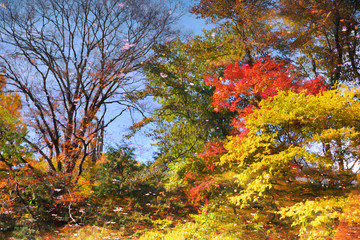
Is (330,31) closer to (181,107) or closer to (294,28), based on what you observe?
(294,28)

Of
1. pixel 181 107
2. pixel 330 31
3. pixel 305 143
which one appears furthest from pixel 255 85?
pixel 330 31

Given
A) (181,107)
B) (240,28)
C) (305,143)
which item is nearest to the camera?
(305,143)

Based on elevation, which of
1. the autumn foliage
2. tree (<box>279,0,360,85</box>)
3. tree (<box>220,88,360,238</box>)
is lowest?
tree (<box>220,88,360,238</box>)

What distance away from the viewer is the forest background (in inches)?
221

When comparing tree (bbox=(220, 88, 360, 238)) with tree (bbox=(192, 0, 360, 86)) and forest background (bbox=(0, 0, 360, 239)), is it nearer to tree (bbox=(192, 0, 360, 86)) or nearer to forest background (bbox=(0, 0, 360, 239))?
forest background (bbox=(0, 0, 360, 239))

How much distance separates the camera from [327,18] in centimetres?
818

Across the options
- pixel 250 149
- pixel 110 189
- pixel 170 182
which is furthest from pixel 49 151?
pixel 250 149

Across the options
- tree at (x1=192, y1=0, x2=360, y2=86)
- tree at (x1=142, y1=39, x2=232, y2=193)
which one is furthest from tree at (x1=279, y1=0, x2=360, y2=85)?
tree at (x1=142, y1=39, x2=232, y2=193)

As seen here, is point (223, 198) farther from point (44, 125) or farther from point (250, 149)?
point (44, 125)

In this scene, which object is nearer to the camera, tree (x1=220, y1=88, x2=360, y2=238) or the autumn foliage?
tree (x1=220, y1=88, x2=360, y2=238)

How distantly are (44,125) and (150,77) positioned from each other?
372 cm

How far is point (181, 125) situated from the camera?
884 cm

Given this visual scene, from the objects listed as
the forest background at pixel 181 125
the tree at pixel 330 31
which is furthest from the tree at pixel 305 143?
the tree at pixel 330 31

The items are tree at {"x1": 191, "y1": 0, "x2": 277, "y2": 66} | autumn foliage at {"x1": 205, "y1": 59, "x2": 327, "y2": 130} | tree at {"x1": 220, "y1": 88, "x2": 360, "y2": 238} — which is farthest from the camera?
tree at {"x1": 191, "y1": 0, "x2": 277, "y2": 66}
